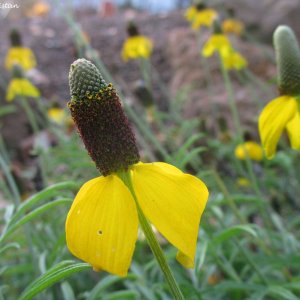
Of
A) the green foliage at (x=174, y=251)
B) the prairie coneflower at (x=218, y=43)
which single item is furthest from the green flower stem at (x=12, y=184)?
the prairie coneflower at (x=218, y=43)

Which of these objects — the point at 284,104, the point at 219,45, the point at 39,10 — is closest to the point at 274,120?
the point at 284,104

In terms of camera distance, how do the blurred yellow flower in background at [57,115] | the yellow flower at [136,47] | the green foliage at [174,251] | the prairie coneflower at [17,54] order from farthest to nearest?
1. the blurred yellow flower in background at [57,115]
2. the prairie coneflower at [17,54]
3. the yellow flower at [136,47]
4. the green foliage at [174,251]

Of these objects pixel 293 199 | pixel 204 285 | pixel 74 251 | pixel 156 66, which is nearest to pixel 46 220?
pixel 204 285

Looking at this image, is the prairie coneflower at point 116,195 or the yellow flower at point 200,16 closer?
the prairie coneflower at point 116,195

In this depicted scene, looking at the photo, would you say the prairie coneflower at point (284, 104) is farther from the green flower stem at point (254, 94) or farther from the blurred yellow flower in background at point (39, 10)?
the blurred yellow flower in background at point (39, 10)

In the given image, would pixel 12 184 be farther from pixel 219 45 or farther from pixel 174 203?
pixel 219 45

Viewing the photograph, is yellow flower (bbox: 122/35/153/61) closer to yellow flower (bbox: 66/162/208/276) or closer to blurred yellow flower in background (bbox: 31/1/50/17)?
yellow flower (bbox: 66/162/208/276)
